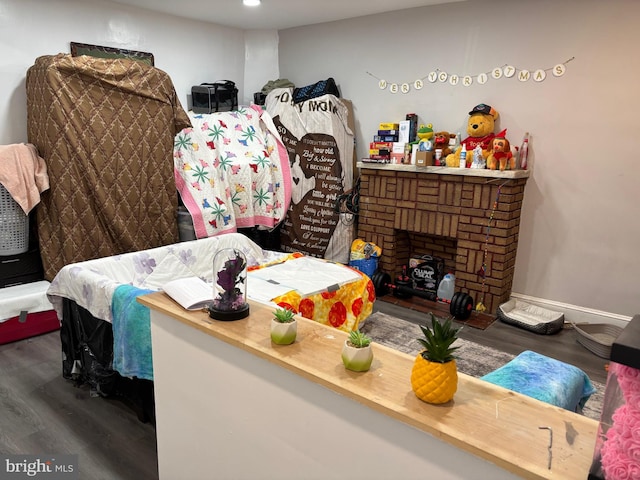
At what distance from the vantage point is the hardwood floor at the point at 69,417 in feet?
7.09

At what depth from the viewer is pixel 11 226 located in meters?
3.39

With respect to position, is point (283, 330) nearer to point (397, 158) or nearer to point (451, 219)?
point (451, 219)

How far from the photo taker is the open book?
1635mm

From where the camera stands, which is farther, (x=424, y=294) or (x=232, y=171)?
(x=232, y=171)

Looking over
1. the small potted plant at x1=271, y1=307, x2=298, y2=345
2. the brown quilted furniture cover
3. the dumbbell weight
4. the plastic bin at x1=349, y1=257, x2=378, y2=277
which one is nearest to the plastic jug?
the dumbbell weight

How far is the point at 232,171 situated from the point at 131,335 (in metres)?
2.43

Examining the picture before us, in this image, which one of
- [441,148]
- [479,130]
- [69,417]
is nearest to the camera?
[69,417]

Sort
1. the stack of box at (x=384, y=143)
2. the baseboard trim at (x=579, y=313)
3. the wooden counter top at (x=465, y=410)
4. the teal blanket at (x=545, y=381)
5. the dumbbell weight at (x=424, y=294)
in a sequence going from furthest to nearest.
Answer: the stack of box at (x=384, y=143) → the dumbbell weight at (x=424, y=294) → the baseboard trim at (x=579, y=313) → the teal blanket at (x=545, y=381) → the wooden counter top at (x=465, y=410)

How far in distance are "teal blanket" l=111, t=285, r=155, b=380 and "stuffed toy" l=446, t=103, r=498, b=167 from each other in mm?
2821

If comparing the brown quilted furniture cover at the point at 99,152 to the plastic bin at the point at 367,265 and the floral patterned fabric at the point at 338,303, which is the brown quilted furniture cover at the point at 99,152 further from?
the plastic bin at the point at 367,265

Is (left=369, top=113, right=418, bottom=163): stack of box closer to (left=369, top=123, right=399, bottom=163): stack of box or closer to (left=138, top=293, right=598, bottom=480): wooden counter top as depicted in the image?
(left=369, top=123, right=399, bottom=163): stack of box

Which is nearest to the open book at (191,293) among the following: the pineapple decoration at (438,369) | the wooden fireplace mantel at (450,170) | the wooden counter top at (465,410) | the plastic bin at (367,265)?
the wooden counter top at (465,410)

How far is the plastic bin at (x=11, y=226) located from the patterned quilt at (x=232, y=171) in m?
1.24

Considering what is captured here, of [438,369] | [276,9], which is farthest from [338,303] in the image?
[276,9]
